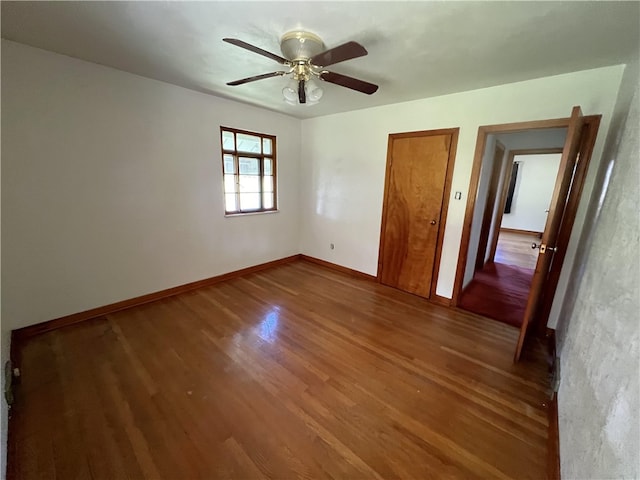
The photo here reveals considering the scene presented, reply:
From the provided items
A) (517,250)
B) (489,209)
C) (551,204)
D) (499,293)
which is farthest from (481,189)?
(517,250)

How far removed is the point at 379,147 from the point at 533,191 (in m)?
6.57

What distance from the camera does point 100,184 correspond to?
2463 millimetres

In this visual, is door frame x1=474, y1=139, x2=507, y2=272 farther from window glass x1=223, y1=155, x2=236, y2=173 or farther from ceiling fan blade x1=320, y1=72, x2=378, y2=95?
window glass x1=223, y1=155, x2=236, y2=173

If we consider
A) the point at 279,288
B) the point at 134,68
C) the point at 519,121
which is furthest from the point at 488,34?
the point at 279,288

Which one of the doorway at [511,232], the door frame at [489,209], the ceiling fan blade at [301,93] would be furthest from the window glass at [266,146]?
the door frame at [489,209]

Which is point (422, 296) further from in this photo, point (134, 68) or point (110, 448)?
point (134, 68)

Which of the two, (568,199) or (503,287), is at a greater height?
(568,199)

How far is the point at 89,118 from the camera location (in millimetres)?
2324

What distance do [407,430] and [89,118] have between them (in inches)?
140

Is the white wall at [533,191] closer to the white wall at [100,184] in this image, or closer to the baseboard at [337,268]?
the baseboard at [337,268]

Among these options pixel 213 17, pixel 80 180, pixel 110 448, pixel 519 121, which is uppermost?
pixel 213 17

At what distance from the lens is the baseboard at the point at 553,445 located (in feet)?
4.29

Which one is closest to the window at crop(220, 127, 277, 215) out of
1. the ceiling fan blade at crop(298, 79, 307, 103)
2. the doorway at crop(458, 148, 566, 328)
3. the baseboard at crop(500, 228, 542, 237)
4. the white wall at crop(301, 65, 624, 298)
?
the white wall at crop(301, 65, 624, 298)

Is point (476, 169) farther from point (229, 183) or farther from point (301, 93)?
point (229, 183)
